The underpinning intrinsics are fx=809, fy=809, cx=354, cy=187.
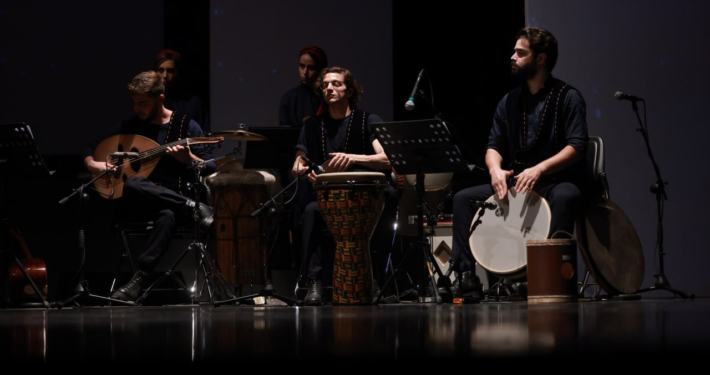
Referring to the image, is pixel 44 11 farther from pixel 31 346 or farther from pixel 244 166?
pixel 31 346

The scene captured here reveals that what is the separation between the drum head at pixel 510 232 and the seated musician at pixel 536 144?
0.07 meters

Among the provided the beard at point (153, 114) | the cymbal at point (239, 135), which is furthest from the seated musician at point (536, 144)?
the beard at point (153, 114)

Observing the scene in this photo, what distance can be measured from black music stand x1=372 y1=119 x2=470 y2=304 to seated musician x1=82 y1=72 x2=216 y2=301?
146cm

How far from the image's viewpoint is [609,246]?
4.34 m

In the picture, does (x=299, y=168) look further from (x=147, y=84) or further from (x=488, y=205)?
(x=147, y=84)

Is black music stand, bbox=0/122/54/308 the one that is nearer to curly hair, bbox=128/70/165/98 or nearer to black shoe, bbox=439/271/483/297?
curly hair, bbox=128/70/165/98

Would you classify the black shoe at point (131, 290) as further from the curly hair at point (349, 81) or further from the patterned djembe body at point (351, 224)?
the curly hair at point (349, 81)

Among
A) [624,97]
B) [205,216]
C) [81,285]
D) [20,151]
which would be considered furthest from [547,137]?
[20,151]

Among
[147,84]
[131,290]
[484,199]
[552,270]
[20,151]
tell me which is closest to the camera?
[552,270]

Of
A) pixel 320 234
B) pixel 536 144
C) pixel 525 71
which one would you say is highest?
pixel 525 71

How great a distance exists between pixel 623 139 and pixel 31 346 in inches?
175

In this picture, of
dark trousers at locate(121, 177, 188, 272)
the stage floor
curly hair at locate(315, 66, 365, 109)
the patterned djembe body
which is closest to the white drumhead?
the patterned djembe body

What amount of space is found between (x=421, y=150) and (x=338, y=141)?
108cm

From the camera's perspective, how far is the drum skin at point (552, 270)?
13.1ft
